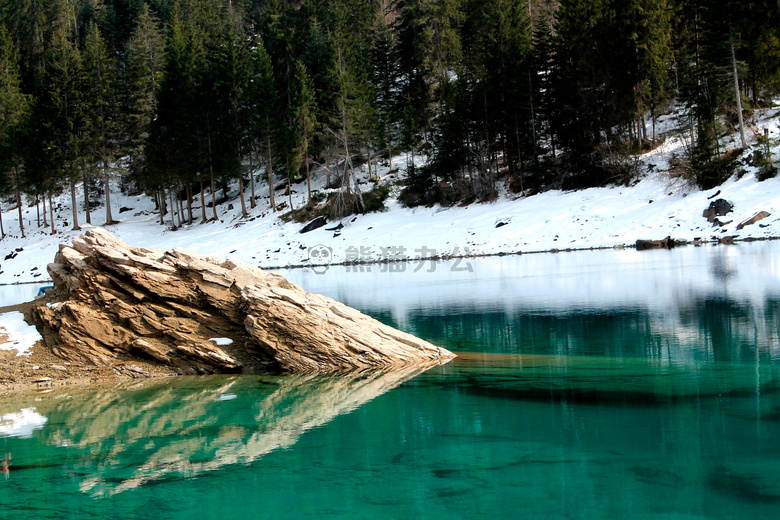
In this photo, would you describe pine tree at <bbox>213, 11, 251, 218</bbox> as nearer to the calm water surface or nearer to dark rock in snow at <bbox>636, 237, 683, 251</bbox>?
dark rock in snow at <bbox>636, 237, 683, 251</bbox>

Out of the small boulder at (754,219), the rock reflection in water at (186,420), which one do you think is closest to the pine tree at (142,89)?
the small boulder at (754,219)

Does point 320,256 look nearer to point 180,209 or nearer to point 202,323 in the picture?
point 180,209

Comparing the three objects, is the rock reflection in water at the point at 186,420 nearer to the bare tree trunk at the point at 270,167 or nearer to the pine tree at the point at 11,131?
the bare tree trunk at the point at 270,167

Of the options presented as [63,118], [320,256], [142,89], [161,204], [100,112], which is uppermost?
[142,89]

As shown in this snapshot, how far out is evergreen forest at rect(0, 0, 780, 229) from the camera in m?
39.8

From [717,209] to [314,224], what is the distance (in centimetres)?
2701

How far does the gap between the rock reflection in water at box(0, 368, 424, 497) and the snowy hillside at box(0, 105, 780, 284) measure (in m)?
26.5

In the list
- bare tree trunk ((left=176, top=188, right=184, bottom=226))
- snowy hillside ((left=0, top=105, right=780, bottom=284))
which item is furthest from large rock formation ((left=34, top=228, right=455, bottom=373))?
bare tree trunk ((left=176, top=188, right=184, bottom=226))

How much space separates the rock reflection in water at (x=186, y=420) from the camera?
22.4 feet

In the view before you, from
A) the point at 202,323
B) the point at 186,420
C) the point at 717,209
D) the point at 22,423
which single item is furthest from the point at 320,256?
the point at 186,420

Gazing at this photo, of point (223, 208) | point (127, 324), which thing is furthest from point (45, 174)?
point (127, 324)

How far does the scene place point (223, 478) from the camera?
→ 6.28 metres

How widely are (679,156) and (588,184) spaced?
18.8ft

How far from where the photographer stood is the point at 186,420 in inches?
342
